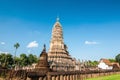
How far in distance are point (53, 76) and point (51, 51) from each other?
210ft

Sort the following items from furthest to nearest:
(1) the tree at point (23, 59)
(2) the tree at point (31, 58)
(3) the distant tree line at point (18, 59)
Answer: (2) the tree at point (31, 58)
(1) the tree at point (23, 59)
(3) the distant tree line at point (18, 59)

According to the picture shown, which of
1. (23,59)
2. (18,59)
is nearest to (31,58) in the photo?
(23,59)

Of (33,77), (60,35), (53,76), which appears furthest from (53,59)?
(33,77)

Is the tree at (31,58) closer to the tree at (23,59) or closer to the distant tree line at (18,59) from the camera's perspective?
the distant tree line at (18,59)

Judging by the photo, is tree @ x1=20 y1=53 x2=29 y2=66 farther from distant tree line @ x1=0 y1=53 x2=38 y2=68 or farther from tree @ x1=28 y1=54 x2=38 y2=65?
tree @ x1=28 y1=54 x2=38 y2=65

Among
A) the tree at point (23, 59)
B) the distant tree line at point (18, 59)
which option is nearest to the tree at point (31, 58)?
the distant tree line at point (18, 59)

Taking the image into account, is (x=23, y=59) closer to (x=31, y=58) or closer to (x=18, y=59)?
(x=18, y=59)

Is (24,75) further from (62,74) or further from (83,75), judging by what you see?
(83,75)

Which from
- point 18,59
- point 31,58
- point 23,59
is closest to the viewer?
point 18,59

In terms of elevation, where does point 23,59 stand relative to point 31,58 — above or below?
below

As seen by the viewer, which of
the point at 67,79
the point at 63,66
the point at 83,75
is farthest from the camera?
the point at 63,66

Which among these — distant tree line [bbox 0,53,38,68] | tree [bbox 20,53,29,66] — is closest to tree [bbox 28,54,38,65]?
distant tree line [bbox 0,53,38,68]

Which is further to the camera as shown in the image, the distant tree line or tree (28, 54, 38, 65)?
tree (28, 54, 38, 65)

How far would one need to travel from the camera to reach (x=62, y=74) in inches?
1316
